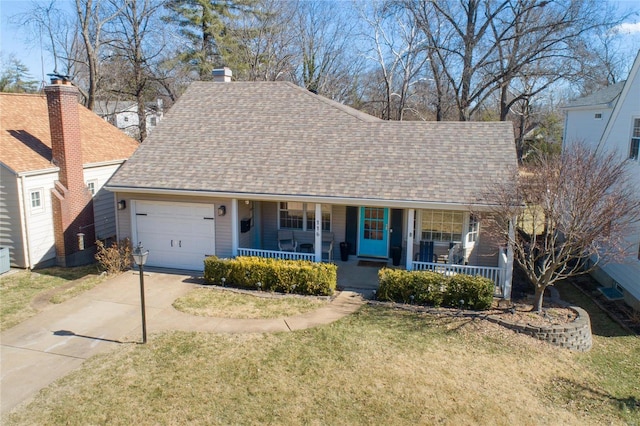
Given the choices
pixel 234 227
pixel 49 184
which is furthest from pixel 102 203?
pixel 234 227

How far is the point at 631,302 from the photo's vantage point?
516 inches

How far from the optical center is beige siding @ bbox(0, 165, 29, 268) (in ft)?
45.9

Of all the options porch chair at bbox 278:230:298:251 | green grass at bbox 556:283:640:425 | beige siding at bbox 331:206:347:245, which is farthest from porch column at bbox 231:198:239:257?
green grass at bbox 556:283:640:425

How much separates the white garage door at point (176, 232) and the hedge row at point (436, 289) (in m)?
5.70

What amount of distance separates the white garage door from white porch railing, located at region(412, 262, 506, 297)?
6404 mm

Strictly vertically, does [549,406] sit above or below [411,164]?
below

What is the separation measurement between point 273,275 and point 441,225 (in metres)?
5.31

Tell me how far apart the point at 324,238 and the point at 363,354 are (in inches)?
248

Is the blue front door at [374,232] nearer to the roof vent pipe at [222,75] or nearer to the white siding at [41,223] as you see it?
the roof vent pipe at [222,75]

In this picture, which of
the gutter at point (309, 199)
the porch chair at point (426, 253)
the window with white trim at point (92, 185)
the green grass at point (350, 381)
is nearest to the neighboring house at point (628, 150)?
the green grass at point (350, 381)

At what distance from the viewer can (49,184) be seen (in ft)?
48.8

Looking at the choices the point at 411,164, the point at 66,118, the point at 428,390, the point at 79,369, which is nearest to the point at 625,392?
the point at 428,390

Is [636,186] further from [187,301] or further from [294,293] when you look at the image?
[187,301]

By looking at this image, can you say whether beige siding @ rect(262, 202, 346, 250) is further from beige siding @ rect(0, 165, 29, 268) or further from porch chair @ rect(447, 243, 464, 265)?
beige siding @ rect(0, 165, 29, 268)
